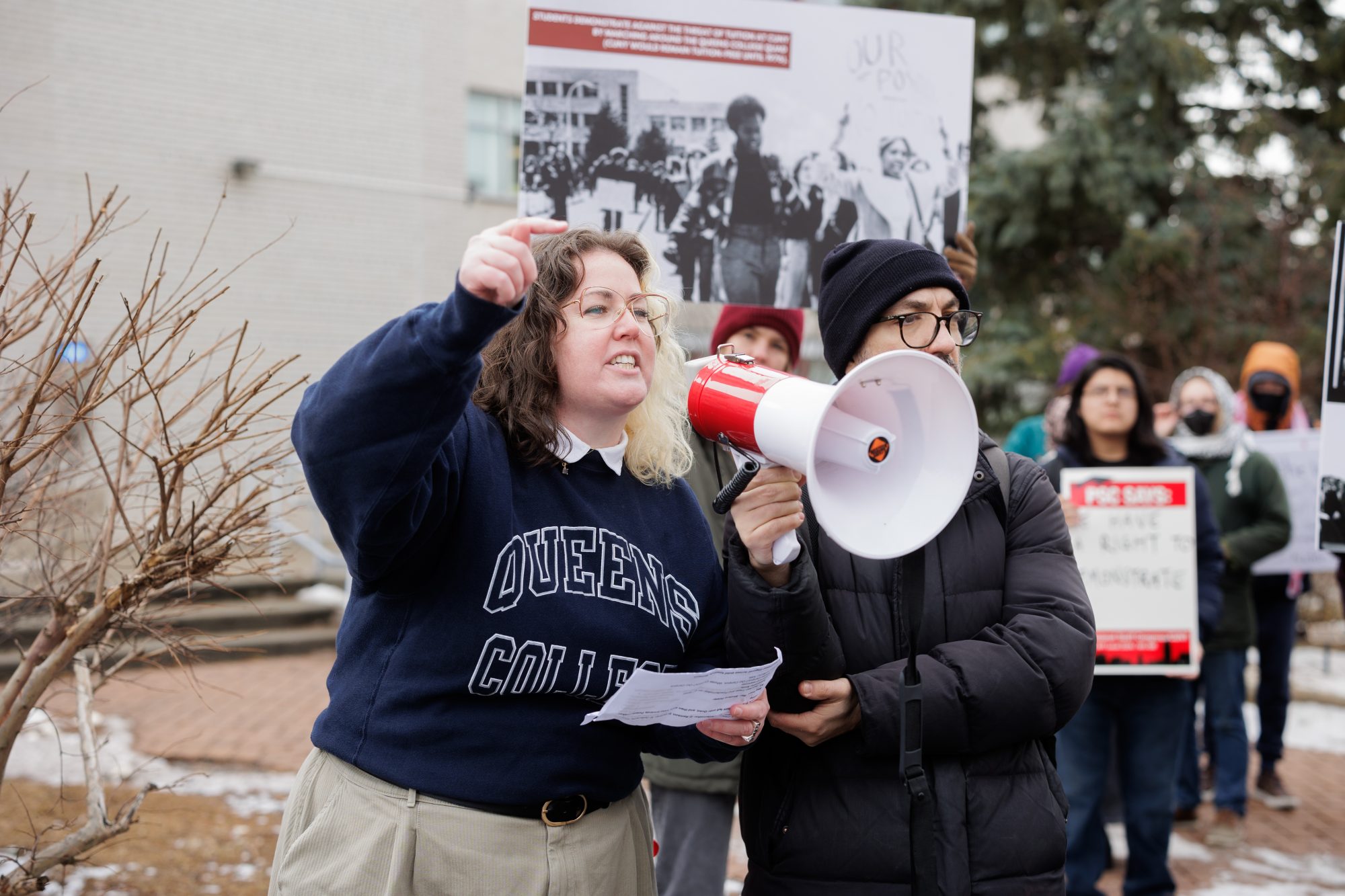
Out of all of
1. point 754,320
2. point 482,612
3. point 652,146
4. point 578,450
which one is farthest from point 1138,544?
point 482,612

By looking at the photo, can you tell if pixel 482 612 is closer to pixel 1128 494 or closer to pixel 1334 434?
pixel 1334 434

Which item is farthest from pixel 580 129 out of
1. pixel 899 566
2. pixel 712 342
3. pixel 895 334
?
pixel 899 566

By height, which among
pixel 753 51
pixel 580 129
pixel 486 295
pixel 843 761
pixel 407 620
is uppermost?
pixel 753 51

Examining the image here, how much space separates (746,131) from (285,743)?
494 centimetres

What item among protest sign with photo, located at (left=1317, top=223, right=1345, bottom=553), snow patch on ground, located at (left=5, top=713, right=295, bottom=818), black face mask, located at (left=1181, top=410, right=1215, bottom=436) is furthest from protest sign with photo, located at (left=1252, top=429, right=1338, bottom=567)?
snow patch on ground, located at (left=5, top=713, right=295, bottom=818)

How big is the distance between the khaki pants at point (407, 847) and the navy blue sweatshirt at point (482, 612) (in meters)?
0.05

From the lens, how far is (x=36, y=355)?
239 cm

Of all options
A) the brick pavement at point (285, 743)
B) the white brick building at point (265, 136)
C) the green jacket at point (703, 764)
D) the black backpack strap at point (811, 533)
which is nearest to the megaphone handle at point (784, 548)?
the black backpack strap at point (811, 533)

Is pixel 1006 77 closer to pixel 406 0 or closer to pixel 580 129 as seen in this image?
pixel 406 0

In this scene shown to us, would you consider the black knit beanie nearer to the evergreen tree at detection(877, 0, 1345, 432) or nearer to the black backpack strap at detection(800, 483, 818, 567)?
the black backpack strap at detection(800, 483, 818, 567)

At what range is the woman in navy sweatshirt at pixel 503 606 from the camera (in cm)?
166

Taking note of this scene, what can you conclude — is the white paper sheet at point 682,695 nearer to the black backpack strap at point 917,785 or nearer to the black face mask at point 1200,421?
the black backpack strap at point 917,785

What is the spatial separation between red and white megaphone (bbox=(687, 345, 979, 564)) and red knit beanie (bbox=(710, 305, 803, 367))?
1.70 m

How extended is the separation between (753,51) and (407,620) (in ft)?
6.81
